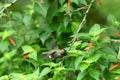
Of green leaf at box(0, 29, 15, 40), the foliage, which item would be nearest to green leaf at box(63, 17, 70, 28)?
the foliage

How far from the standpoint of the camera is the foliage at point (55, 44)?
9.00 ft

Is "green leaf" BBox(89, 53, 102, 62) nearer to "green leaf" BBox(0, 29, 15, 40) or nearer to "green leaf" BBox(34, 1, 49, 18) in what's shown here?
"green leaf" BBox(34, 1, 49, 18)

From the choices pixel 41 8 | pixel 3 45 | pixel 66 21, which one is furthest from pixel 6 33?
pixel 66 21

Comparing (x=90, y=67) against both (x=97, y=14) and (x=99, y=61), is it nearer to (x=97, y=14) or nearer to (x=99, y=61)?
(x=99, y=61)

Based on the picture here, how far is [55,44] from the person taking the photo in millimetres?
3350

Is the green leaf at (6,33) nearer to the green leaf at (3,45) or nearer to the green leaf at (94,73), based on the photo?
the green leaf at (3,45)

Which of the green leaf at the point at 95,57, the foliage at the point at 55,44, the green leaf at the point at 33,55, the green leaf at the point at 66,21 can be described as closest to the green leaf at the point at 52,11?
the foliage at the point at 55,44

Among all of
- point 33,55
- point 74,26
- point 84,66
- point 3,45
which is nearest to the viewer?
point 84,66

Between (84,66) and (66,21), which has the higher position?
(66,21)

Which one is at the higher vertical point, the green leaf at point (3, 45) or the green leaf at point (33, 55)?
the green leaf at point (3, 45)

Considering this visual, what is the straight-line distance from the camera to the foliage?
108 inches

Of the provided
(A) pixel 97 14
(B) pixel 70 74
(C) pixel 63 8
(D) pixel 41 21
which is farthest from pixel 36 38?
(A) pixel 97 14

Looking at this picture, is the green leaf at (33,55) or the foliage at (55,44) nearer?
the foliage at (55,44)

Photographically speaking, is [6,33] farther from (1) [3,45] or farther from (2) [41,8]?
(2) [41,8]
